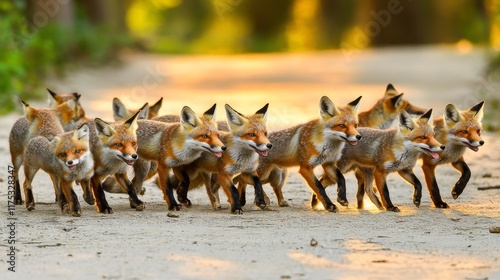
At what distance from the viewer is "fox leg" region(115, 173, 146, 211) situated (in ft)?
35.9

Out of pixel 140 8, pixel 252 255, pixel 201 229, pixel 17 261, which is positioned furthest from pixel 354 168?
pixel 140 8

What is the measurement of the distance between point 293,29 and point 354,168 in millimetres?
52947

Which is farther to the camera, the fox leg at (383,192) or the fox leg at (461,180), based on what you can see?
the fox leg at (461,180)

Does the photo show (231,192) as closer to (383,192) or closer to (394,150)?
(383,192)

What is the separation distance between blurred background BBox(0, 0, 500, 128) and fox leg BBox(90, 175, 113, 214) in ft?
29.5

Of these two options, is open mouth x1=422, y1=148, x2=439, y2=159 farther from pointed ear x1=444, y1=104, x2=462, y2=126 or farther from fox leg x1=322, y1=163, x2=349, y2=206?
fox leg x1=322, y1=163, x2=349, y2=206

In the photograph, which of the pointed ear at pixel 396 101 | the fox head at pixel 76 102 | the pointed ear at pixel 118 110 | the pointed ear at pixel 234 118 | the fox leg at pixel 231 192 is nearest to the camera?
the fox leg at pixel 231 192

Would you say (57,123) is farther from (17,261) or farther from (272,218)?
(17,261)

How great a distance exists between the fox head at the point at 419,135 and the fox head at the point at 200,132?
1.90m

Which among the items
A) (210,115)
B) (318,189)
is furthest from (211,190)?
(318,189)

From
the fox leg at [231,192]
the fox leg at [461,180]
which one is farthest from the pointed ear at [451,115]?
the fox leg at [231,192]

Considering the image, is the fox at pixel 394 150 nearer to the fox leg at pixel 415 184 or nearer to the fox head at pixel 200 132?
the fox leg at pixel 415 184

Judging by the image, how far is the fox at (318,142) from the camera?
11109 mm

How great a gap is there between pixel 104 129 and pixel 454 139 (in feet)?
12.1
